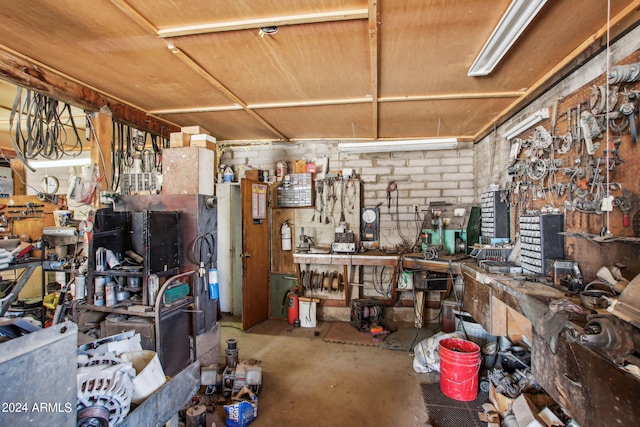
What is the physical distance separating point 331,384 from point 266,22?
2.87 meters

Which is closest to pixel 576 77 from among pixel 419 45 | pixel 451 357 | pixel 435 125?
pixel 419 45

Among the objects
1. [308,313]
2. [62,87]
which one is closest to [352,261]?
[308,313]

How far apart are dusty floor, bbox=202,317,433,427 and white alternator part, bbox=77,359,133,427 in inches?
61.2

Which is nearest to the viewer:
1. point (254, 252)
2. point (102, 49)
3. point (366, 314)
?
point (102, 49)

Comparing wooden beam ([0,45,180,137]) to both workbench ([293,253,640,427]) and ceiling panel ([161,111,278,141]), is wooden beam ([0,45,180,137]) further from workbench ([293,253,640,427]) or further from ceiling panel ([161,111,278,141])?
workbench ([293,253,640,427])

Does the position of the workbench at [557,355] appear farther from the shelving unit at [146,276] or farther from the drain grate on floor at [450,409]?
the shelving unit at [146,276]

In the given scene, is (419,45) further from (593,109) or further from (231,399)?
(231,399)

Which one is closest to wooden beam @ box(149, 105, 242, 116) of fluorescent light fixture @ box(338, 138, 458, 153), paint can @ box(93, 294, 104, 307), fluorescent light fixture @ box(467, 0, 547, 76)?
fluorescent light fixture @ box(338, 138, 458, 153)

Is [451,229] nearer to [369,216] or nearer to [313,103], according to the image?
[369,216]

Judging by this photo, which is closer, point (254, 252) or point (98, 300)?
point (98, 300)

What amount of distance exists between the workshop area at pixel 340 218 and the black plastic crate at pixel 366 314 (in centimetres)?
4

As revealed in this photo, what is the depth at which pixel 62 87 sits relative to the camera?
2488 millimetres

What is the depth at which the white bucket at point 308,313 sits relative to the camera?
4082mm

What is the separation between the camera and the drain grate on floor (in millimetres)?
2238
